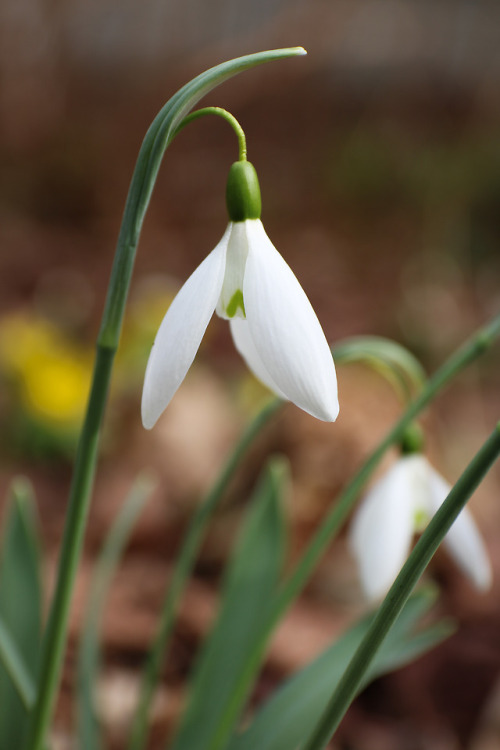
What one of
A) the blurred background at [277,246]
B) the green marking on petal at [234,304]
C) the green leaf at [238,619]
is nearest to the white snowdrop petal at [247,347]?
the green marking on petal at [234,304]

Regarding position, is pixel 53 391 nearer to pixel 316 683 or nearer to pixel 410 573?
Answer: pixel 316 683

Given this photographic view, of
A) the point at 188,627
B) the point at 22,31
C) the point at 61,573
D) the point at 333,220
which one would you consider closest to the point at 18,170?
the point at 22,31

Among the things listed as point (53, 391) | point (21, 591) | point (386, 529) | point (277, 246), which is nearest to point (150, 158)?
point (386, 529)

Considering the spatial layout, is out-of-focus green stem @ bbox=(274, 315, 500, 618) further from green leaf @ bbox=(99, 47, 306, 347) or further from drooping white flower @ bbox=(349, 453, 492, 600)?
green leaf @ bbox=(99, 47, 306, 347)

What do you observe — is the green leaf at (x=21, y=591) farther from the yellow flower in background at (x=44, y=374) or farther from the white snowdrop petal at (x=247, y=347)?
the yellow flower in background at (x=44, y=374)

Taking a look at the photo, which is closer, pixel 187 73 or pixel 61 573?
pixel 61 573

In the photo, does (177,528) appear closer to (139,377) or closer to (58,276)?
(139,377)
